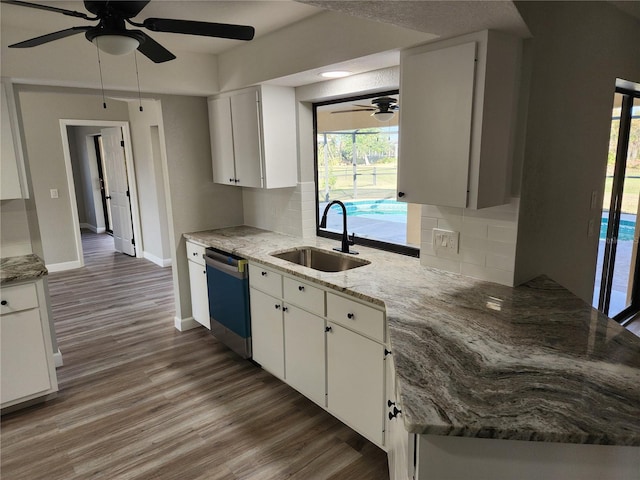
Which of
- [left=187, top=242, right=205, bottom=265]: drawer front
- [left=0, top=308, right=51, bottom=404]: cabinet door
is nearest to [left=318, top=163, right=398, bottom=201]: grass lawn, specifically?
[left=187, top=242, right=205, bottom=265]: drawer front

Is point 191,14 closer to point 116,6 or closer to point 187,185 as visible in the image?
point 116,6

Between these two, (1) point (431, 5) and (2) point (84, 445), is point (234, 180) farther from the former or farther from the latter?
(1) point (431, 5)

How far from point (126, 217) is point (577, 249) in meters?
6.34

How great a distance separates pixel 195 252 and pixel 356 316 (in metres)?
2.03

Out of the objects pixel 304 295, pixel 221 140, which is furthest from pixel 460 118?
pixel 221 140

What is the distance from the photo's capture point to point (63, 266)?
606 cm

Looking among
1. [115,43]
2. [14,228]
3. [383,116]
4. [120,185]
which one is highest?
[115,43]

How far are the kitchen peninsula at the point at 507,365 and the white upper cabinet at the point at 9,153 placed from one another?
7.12 ft

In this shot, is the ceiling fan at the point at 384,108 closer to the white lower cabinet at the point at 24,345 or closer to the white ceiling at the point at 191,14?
the white ceiling at the point at 191,14

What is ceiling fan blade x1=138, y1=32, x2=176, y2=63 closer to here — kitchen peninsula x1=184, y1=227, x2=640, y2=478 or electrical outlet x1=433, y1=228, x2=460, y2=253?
kitchen peninsula x1=184, y1=227, x2=640, y2=478

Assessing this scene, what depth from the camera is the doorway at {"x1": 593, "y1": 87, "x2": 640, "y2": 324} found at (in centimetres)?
325

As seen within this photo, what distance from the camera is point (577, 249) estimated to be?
258 cm

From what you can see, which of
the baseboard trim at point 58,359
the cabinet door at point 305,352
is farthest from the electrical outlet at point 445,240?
the baseboard trim at point 58,359

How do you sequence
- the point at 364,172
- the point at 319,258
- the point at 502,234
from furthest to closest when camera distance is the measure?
1. the point at 364,172
2. the point at 319,258
3. the point at 502,234
